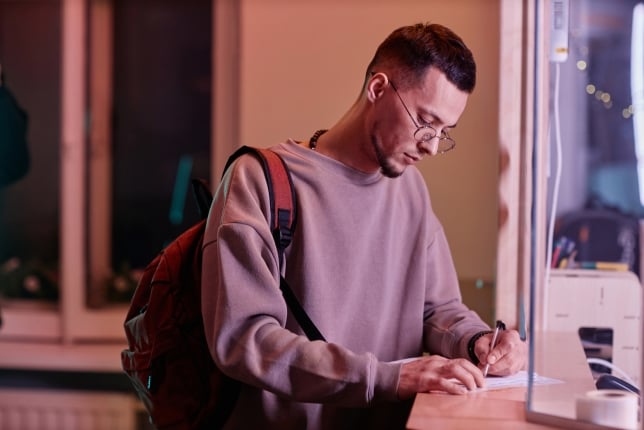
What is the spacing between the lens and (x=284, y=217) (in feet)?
4.68

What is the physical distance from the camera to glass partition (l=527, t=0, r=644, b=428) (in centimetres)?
136

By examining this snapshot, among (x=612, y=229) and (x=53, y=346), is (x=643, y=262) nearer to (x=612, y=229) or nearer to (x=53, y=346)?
(x=612, y=229)

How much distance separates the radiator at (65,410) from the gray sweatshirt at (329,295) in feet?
5.40

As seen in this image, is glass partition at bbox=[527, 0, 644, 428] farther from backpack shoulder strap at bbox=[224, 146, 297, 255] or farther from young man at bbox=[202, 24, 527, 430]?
backpack shoulder strap at bbox=[224, 146, 297, 255]

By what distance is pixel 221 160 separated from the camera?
2.95 meters

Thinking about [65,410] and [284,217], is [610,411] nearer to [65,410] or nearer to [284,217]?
[284,217]

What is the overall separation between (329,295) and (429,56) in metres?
0.43

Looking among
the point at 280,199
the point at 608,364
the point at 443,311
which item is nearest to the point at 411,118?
the point at 280,199

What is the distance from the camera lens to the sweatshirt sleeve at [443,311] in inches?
61.4

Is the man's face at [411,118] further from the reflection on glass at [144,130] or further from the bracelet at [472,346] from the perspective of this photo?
the reflection on glass at [144,130]

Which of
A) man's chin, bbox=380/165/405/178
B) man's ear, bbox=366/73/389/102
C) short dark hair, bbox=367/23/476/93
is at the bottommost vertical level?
man's chin, bbox=380/165/405/178

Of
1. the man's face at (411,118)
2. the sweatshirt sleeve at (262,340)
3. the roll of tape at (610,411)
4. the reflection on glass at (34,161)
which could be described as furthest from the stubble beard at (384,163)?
the reflection on glass at (34,161)

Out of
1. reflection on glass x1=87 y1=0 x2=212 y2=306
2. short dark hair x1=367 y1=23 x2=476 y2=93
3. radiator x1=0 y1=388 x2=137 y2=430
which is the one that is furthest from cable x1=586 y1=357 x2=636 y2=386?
reflection on glass x1=87 y1=0 x2=212 y2=306

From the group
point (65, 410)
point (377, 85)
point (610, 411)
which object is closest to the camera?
point (610, 411)
